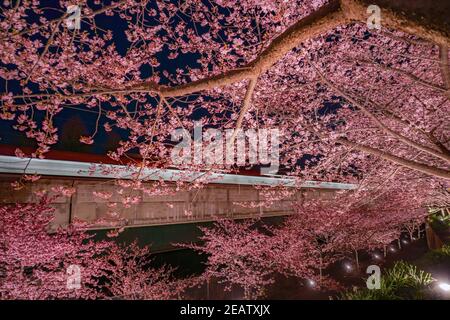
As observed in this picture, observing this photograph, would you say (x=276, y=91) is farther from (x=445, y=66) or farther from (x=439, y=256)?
(x=439, y=256)

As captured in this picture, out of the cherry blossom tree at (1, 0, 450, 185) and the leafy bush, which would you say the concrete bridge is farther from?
the leafy bush

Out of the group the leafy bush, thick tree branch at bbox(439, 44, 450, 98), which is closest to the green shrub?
the leafy bush

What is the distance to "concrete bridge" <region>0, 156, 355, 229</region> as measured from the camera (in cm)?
995

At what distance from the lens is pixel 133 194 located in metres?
12.9

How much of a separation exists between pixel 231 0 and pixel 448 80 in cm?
659

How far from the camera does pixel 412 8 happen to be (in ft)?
7.29

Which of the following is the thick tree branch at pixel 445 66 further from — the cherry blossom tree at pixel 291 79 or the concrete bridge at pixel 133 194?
the concrete bridge at pixel 133 194

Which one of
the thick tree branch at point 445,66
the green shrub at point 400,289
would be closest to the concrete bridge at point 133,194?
the green shrub at point 400,289

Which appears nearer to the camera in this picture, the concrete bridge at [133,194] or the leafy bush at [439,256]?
the concrete bridge at [133,194]

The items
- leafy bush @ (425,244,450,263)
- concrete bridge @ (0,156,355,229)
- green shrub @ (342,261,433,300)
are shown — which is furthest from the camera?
leafy bush @ (425,244,450,263)

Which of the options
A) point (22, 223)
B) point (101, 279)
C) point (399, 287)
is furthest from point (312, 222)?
point (22, 223)

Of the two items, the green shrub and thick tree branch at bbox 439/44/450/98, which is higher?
thick tree branch at bbox 439/44/450/98

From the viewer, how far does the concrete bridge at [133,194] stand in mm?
9945

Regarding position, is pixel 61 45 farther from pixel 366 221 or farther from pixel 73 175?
pixel 366 221
